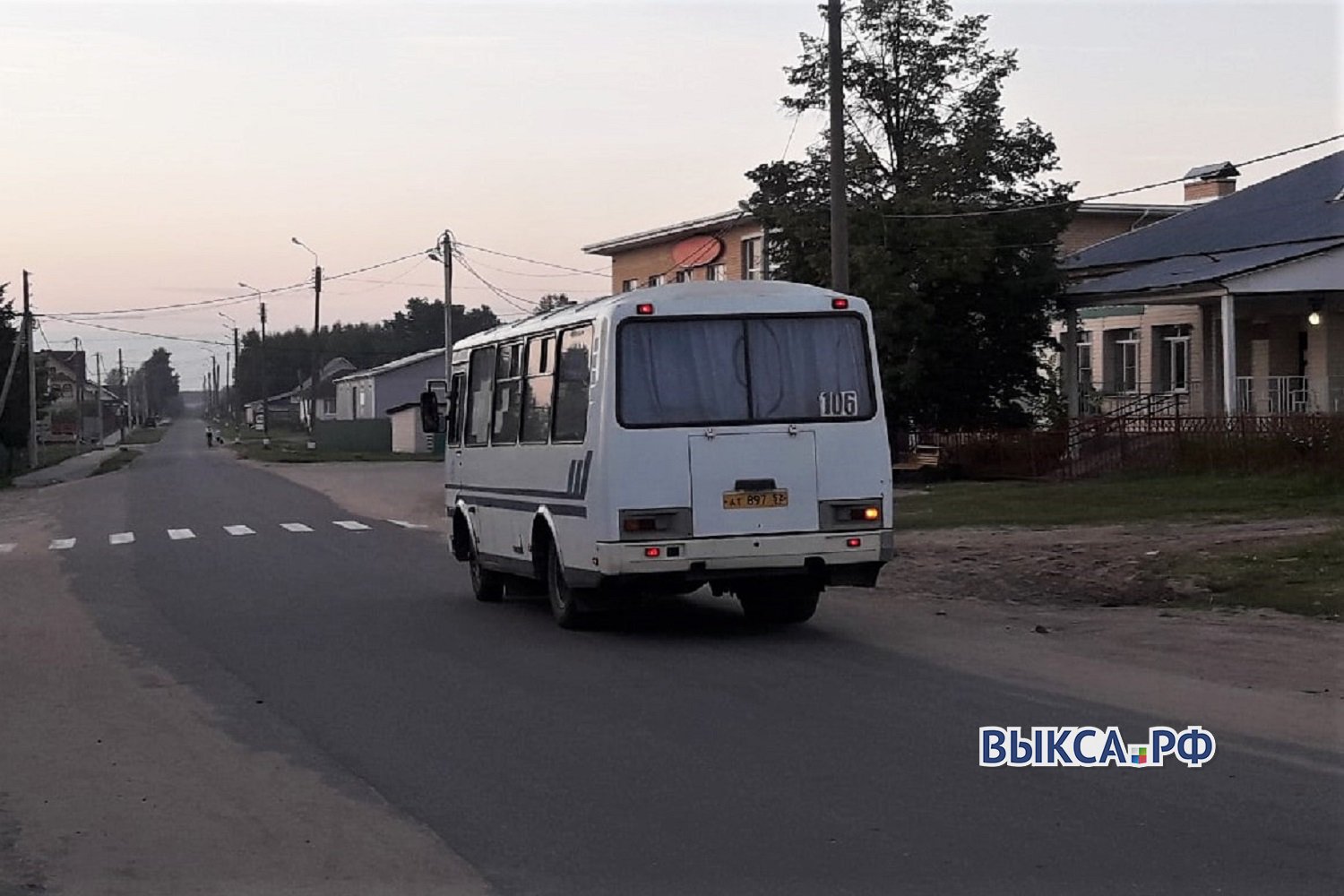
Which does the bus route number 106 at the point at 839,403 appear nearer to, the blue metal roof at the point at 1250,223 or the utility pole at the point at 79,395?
the blue metal roof at the point at 1250,223

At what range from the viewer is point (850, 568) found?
14.8 metres

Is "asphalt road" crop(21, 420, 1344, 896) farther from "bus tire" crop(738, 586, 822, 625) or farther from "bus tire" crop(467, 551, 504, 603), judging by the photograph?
"bus tire" crop(467, 551, 504, 603)

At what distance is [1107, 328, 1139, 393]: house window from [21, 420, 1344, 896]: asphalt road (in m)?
30.6

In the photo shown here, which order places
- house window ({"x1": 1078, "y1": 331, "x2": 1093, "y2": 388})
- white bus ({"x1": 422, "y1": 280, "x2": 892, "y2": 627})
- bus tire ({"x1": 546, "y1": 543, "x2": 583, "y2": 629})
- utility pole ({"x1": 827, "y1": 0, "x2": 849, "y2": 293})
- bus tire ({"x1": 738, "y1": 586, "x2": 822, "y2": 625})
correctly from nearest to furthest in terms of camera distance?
white bus ({"x1": 422, "y1": 280, "x2": 892, "y2": 627}) → bus tire ({"x1": 546, "y1": 543, "x2": 583, "y2": 629}) → bus tire ({"x1": 738, "y1": 586, "x2": 822, "y2": 625}) → utility pole ({"x1": 827, "y1": 0, "x2": 849, "y2": 293}) → house window ({"x1": 1078, "y1": 331, "x2": 1093, "y2": 388})

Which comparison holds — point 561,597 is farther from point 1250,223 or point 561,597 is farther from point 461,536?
point 1250,223

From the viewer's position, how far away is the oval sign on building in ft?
201

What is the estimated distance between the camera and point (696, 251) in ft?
205

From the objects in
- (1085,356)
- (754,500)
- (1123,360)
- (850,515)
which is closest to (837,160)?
(850,515)

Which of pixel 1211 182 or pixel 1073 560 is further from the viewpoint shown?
pixel 1211 182

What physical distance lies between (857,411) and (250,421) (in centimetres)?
18098

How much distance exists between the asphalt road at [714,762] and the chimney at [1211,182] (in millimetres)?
42213

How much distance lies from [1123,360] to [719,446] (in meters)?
34.9

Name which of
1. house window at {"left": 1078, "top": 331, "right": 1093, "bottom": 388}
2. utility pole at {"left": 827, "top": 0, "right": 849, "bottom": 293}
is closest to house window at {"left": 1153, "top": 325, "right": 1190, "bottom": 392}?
house window at {"left": 1078, "top": 331, "right": 1093, "bottom": 388}

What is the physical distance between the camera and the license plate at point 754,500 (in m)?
14.7
